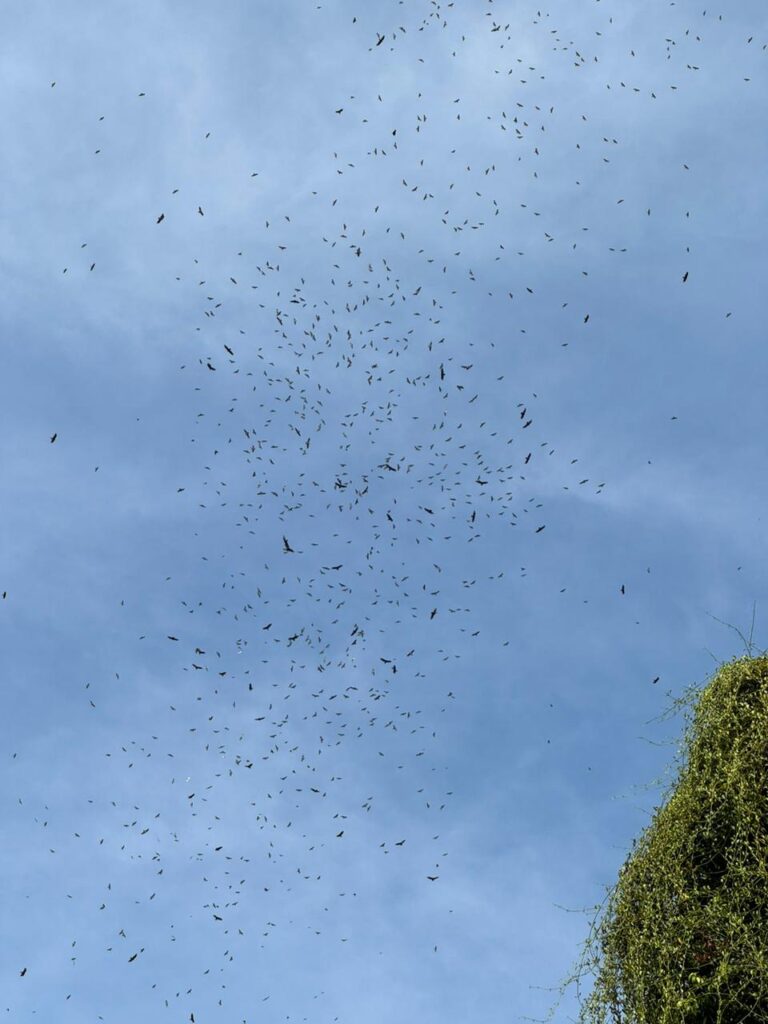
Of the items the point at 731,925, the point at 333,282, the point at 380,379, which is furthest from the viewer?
the point at 380,379

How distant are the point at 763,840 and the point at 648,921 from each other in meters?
1.27

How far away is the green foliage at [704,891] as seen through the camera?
9.30m

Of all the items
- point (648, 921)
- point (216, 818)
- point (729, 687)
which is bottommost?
point (648, 921)

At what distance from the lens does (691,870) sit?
9.88 m

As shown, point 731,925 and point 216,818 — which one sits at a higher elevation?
point 216,818

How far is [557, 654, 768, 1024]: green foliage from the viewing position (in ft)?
30.5

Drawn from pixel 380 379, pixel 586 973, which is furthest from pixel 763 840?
pixel 380 379

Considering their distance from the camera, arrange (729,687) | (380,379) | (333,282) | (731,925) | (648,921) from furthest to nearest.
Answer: (380,379), (333,282), (729,687), (648,921), (731,925)

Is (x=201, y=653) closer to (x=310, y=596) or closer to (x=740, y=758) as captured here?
(x=310, y=596)

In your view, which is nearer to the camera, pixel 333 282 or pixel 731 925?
pixel 731 925

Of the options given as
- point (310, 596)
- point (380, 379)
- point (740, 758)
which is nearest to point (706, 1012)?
point (740, 758)

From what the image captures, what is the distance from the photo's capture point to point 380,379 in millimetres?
16594

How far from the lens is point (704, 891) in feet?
31.9

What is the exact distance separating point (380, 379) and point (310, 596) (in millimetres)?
3340
